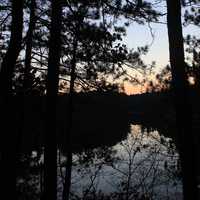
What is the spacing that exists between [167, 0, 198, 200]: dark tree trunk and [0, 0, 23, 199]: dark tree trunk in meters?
2.47

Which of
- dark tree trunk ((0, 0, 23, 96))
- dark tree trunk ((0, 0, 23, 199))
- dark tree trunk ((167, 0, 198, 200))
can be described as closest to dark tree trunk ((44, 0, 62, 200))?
dark tree trunk ((0, 0, 23, 199))

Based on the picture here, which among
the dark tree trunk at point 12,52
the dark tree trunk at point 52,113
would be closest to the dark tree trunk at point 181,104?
the dark tree trunk at point 52,113

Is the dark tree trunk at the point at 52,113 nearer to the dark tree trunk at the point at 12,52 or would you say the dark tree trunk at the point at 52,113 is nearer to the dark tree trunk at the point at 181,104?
the dark tree trunk at the point at 12,52

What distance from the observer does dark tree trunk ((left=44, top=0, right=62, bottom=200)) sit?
640cm

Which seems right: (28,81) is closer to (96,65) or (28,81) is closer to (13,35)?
(96,65)

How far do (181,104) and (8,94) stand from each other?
2836mm

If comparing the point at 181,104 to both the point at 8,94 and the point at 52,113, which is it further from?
the point at 8,94

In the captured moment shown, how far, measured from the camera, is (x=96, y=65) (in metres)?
10.4

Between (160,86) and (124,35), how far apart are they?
6165 mm

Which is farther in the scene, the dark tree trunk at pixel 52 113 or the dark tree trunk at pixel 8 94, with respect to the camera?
the dark tree trunk at pixel 52 113

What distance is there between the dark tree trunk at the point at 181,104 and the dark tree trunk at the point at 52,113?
226cm

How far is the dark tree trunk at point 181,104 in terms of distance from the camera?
5031 millimetres

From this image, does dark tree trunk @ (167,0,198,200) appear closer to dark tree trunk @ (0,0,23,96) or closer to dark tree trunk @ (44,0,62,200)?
dark tree trunk @ (44,0,62,200)

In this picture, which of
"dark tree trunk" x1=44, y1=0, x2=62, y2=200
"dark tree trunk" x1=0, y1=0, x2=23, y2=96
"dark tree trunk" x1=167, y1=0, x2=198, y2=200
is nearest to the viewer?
"dark tree trunk" x1=167, y1=0, x2=198, y2=200
